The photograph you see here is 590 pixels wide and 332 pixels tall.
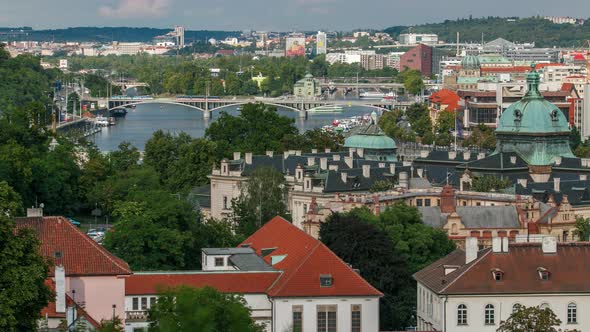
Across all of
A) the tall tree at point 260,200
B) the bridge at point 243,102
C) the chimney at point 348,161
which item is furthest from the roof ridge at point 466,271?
the bridge at point 243,102

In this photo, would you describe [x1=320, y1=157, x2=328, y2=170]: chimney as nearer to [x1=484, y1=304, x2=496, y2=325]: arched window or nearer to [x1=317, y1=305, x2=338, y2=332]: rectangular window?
[x1=484, y1=304, x2=496, y2=325]: arched window

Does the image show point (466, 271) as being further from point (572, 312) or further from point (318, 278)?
point (318, 278)

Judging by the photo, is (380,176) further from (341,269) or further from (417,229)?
(341,269)

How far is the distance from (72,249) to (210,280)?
9.62 feet

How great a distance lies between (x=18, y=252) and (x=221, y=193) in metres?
40.7

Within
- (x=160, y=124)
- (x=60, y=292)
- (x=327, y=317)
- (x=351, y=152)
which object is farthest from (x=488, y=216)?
(x=160, y=124)

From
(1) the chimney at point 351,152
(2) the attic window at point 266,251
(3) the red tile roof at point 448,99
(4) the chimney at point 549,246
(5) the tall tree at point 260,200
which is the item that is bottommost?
(3) the red tile roof at point 448,99

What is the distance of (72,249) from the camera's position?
4025 cm

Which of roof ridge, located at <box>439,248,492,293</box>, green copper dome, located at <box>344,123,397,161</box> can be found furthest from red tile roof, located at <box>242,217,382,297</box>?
green copper dome, located at <box>344,123,397,161</box>

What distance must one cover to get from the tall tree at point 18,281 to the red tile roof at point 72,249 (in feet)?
23.2

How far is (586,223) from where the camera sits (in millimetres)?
58750

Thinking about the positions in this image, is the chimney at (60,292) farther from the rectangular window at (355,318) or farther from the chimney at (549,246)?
the chimney at (549,246)

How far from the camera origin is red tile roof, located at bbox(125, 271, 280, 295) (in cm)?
4116

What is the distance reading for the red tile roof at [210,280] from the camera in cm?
4116
